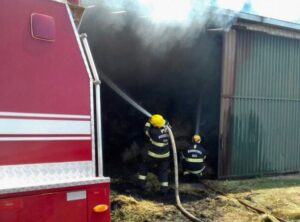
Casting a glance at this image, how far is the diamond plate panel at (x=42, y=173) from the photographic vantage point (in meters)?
2.47

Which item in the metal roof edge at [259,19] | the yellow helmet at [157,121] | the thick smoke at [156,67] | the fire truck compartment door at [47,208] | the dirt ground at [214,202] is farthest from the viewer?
the metal roof edge at [259,19]

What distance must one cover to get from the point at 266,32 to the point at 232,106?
6.89ft

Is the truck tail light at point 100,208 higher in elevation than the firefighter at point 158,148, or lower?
higher

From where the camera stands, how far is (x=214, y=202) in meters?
7.46

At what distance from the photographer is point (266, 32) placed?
9.98 m

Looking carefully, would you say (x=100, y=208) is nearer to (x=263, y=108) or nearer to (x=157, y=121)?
(x=157, y=121)

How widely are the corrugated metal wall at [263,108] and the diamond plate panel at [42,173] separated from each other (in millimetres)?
7027

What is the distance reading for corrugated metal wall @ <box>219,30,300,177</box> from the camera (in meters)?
9.64

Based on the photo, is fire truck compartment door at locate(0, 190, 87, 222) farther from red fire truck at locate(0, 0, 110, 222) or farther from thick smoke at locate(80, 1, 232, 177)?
thick smoke at locate(80, 1, 232, 177)

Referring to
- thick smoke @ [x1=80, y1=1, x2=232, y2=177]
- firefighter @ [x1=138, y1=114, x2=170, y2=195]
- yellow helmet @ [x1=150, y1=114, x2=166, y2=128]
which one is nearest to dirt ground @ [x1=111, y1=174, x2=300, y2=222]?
firefighter @ [x1=138, y1=114, x2=170, y2=195]

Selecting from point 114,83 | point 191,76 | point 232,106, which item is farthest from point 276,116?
point 114,83

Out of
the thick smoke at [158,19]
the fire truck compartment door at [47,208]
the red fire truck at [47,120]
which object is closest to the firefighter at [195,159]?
the thick smoke at [158,19]

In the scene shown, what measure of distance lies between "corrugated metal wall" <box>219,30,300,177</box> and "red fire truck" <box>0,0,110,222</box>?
7006mm

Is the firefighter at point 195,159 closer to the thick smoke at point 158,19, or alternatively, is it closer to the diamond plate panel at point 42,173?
the thick smoke at point 158,19
